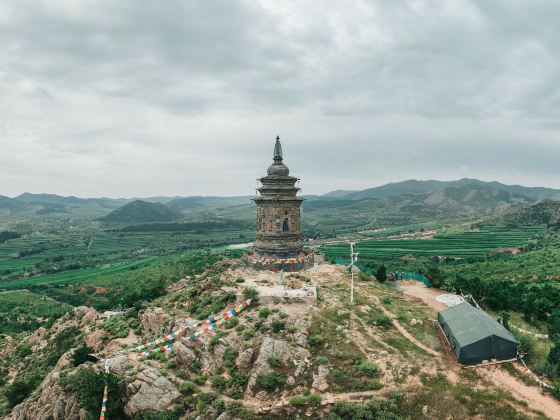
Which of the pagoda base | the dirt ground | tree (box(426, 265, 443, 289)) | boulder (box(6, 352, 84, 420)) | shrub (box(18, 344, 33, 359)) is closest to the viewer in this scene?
the dirt ground

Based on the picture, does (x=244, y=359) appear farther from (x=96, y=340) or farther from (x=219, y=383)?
(x=96, y=340)

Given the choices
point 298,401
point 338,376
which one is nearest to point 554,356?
point 338,376

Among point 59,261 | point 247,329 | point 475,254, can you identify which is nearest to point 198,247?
point 59,261

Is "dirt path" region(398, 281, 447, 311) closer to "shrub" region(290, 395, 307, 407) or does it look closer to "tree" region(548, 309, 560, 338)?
"tree" region(548, 309, 560, 338)

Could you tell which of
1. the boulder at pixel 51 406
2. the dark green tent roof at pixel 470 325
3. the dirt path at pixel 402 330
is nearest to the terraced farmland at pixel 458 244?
the dirt path at pixel 402 330

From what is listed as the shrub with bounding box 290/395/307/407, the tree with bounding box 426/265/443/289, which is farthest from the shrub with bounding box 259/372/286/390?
the tree with bounding box 426/265/443/289

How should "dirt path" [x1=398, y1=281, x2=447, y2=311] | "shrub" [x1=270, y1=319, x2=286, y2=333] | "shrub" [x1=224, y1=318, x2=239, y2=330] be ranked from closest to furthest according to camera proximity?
"shrub" [x1=270, y1=319, x2=286, y2=333] → "shrub" [x1=224, y1=318, x2=239, y2=330] → "dirt path" [x1=398, y1=281, x2=447, y2=311]

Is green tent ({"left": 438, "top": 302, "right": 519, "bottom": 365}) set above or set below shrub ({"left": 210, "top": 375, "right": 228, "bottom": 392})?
above

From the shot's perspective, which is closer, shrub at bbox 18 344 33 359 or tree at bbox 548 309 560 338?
tree at bbox 548 309 560 338
